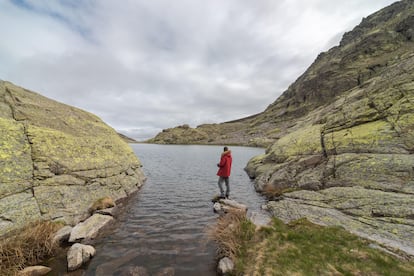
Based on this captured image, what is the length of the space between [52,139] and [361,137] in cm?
2550

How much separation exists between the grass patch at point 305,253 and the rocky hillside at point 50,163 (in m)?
10.5

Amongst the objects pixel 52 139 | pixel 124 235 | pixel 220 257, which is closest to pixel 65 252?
pixel 124 235

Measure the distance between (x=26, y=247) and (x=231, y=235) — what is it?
937cm

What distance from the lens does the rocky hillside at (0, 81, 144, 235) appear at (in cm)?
1041

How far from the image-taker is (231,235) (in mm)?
9336

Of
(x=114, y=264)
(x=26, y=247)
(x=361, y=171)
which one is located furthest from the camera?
(x=361, y=171)

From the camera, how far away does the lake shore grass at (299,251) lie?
6.55m

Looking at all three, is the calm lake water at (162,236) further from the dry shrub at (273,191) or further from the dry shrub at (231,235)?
the dry shrub at (273,191)

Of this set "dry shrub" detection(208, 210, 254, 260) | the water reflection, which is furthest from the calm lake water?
"dry shrub" detection(208, 210, 254, 260)

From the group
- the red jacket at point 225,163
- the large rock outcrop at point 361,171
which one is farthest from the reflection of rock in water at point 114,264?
the red jacket at point 225,163

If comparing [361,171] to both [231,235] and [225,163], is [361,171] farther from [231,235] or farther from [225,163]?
[231,235]

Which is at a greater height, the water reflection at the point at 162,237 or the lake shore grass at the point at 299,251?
the lake shore grass at the point at 299,251

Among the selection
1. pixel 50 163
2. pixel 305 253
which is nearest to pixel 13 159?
pixel 50 163

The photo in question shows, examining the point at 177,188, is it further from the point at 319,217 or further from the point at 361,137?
the point at 361,137
